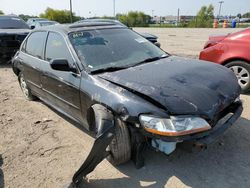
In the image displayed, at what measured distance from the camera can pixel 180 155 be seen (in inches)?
126

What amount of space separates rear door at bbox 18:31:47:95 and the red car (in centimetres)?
350

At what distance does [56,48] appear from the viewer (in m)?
3.90

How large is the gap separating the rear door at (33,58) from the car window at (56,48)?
0.71ft

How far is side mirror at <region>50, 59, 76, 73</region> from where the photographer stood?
3.33 m

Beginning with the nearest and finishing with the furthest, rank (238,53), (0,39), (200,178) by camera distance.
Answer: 1. (200,178)
2. (238,53)
3. (0,39)

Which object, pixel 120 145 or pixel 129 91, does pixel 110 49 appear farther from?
pixel 120 145

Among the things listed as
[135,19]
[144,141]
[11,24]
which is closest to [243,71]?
[144,141]

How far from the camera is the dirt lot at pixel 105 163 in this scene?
110 inches

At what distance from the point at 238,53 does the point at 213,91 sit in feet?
9.03

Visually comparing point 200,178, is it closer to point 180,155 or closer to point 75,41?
point 180,155

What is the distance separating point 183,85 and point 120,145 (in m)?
0.96

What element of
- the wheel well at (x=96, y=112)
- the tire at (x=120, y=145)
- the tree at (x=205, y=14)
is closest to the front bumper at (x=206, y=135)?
the tire at (x=120, y=145)

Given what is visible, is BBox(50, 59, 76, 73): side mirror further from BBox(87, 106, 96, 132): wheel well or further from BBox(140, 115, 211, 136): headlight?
BBox(140, 115, 211, 136): headlight

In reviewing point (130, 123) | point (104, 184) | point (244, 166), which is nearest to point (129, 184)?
point (104, 184)
